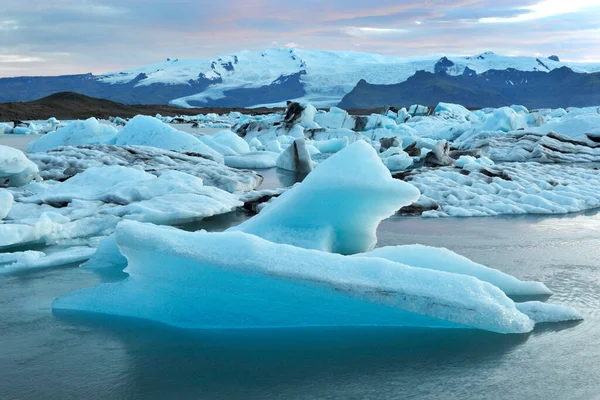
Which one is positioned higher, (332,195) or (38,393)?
(332,195)

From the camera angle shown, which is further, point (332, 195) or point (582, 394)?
point (332, 195)

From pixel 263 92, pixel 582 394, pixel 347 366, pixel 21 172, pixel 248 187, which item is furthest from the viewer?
pixel 263 92

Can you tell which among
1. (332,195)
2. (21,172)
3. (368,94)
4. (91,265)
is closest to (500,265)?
(332,195)

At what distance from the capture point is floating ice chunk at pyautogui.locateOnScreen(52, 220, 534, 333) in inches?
152

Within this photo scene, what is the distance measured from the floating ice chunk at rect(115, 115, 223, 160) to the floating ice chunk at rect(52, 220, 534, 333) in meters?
11.3

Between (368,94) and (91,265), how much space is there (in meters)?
96.5

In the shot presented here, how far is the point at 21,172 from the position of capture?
32.1 feet

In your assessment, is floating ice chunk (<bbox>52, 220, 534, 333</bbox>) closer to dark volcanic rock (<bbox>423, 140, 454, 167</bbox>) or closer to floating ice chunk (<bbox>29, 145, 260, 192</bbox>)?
floating ice chunk (<bbox>29, 145, 260, 192</bbox>)

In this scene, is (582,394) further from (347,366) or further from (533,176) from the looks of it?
(533,176)

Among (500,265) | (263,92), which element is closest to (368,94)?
(263,92)

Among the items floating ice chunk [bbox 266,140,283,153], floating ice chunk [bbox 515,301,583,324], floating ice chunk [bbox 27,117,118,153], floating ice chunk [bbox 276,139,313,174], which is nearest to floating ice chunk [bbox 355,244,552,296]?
floating ice chunk [bbox 515,301,583,324]

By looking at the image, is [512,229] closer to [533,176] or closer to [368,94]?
[533,176]

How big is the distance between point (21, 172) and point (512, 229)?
7034 mm

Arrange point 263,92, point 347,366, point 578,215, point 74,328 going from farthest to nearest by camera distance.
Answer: point 263,92 < point 578,215 < point 74,328 < point 347,366
